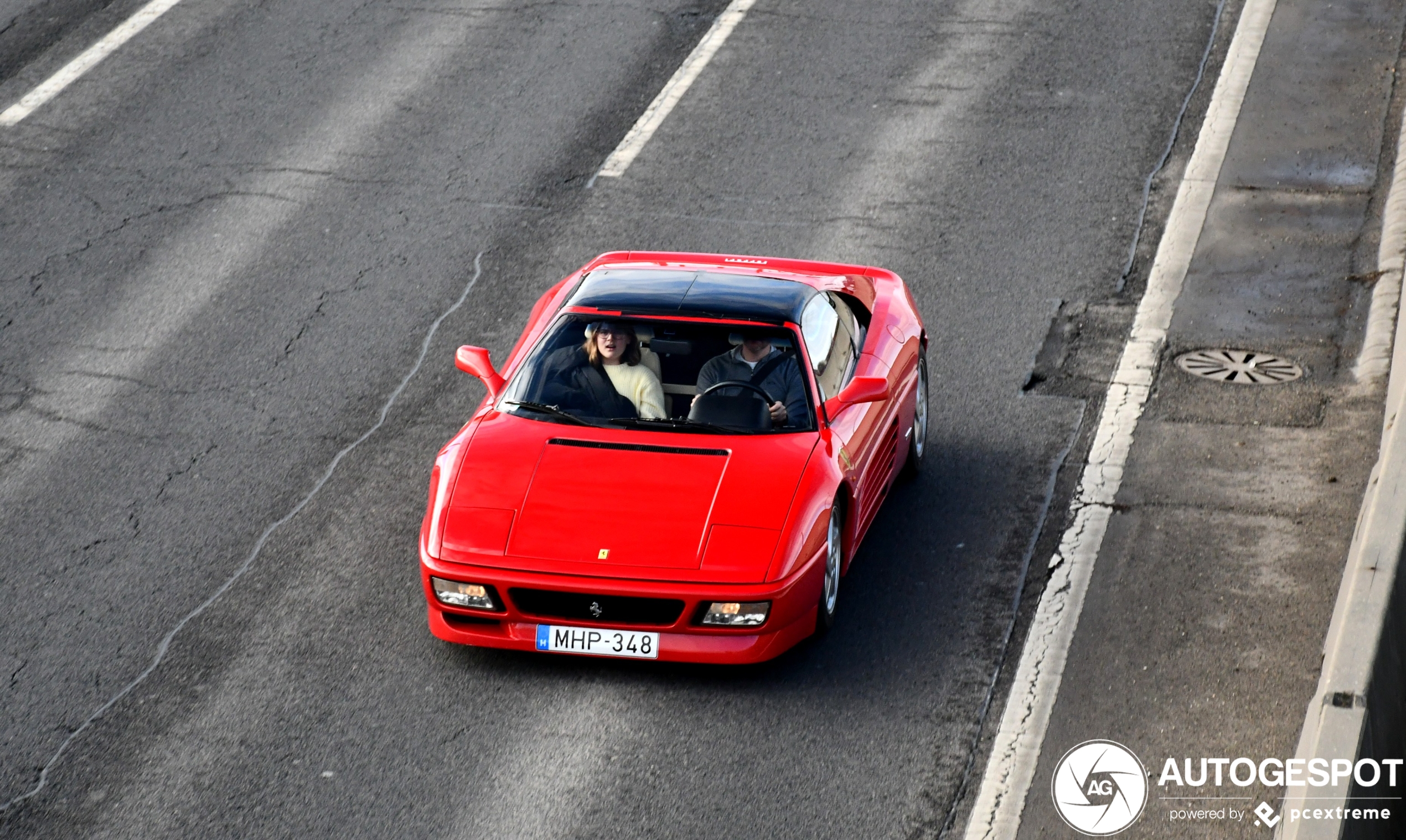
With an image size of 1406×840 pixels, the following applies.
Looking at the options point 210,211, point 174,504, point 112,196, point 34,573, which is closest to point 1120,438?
point 174,504

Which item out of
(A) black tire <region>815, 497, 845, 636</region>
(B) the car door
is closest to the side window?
(B) the car door

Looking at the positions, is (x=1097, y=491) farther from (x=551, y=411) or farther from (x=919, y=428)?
(x=551, y=411)

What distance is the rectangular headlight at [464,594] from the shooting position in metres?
7.89

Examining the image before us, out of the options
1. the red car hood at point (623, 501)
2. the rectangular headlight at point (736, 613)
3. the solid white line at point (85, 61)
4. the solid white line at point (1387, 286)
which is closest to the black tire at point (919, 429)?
the red car hood at point (623, 501)

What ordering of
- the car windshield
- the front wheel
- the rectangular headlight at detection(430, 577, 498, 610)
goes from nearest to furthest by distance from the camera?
the rectangular headlight at detection(430, 577, 498, 610), the car windshield, the front wheel

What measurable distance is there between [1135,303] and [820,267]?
311 cm

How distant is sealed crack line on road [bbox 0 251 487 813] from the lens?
7.50 m

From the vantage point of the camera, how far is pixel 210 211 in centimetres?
1409

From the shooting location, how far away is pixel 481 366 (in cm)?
920

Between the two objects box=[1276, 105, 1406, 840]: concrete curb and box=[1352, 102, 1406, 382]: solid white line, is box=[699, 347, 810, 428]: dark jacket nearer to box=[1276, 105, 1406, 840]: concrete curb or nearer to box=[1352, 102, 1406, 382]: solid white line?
box=[1276, 105, 1406, 840]: concrete curb

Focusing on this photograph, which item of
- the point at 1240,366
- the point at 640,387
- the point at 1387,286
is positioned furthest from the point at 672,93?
the point at 640,387

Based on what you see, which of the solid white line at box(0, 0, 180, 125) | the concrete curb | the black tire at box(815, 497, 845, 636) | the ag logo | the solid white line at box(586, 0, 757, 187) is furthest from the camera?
the solid white line at box(0, 0, 180, 125)

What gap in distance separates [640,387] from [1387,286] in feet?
20.9

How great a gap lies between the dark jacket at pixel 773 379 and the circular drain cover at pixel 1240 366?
3.69m
